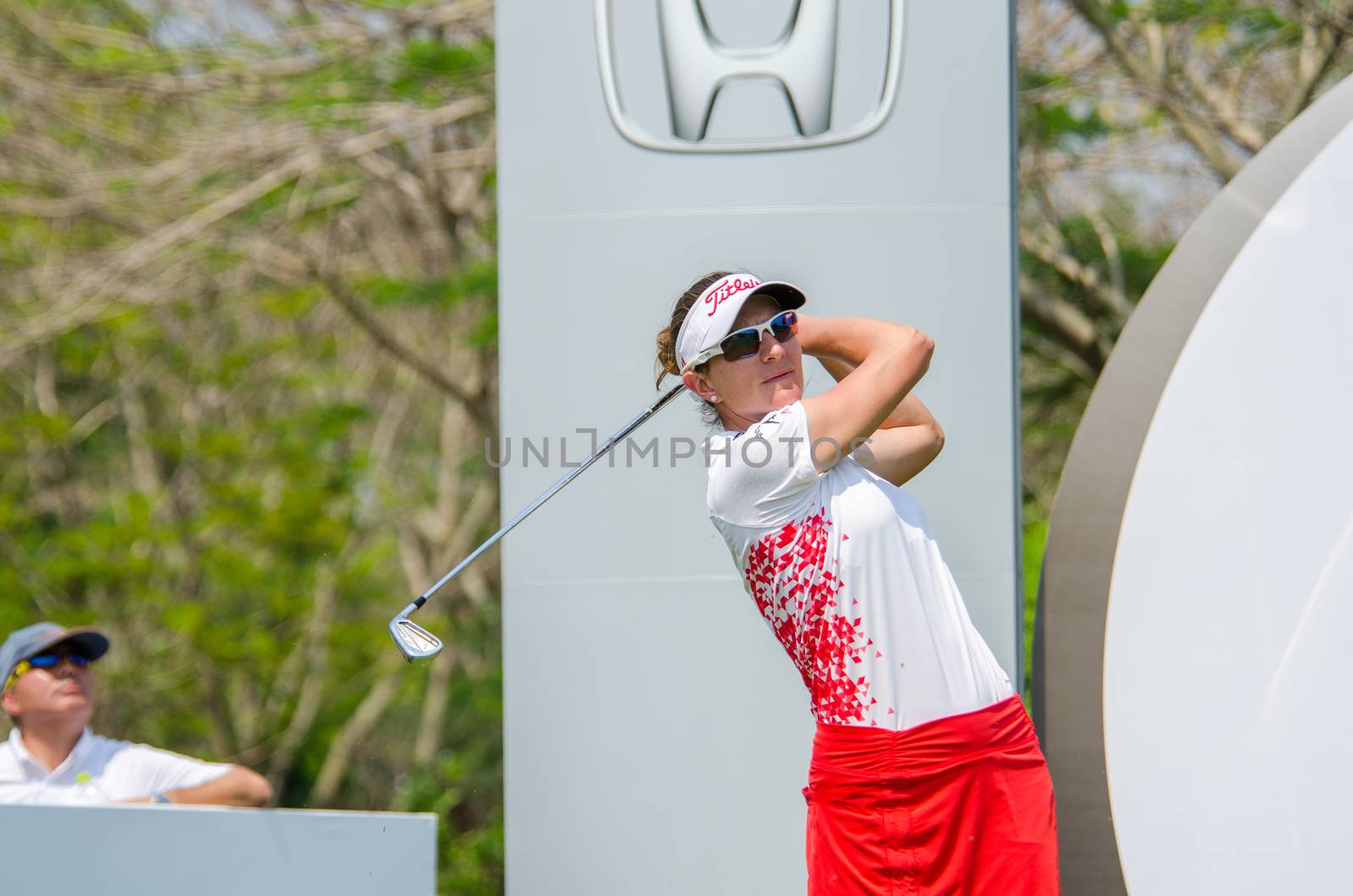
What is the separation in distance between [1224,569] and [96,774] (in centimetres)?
301

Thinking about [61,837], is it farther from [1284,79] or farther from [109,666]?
[109,666]

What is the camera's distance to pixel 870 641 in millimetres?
2262

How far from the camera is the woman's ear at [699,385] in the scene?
2.45 meters

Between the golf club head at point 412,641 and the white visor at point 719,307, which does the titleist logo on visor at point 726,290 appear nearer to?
the white visor at point 719,307

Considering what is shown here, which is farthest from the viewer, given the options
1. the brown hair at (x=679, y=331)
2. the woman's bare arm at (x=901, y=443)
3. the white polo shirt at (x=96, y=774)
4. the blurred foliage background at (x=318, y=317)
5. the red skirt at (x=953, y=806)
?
the blurred foliage background at (x=318, y=317)

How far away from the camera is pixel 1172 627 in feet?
10.7

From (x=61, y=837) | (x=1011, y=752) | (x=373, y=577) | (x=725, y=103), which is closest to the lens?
(x=1011, y=752)

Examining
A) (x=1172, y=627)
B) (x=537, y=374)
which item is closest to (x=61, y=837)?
(x=537, y=374)

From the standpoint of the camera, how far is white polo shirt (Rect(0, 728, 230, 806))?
3951 mm

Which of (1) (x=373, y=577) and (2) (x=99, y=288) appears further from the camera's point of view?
(1) (x=373, y=577)

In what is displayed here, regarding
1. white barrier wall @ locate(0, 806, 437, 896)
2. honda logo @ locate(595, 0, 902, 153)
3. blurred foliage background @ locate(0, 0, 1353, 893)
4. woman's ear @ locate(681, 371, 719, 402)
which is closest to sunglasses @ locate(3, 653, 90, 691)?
white barrier wall @ locate(0, 806, 437, 896)

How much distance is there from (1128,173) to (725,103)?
6.90 m

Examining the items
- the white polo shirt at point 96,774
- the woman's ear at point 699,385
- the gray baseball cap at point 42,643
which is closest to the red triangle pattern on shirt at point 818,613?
the woman's ear at point 699,385

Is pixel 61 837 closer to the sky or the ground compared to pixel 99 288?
closer to the ground
